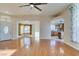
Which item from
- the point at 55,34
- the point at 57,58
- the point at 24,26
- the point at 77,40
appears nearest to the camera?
the point at 57,58

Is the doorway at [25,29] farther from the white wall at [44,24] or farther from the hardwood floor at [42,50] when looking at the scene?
the hardwood floor at [42,50]

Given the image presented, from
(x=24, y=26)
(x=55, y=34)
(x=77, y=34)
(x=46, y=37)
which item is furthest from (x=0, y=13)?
(x=24, y=26)

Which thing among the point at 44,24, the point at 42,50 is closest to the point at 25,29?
the point at 44,24

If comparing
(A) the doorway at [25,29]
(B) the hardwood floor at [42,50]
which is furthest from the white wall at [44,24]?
(A) the doorway at [25,29]

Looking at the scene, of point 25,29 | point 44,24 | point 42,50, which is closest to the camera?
point 42,50

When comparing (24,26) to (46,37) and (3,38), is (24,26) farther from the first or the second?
(3,38)

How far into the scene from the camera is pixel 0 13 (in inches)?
354

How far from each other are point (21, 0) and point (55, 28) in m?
12.8

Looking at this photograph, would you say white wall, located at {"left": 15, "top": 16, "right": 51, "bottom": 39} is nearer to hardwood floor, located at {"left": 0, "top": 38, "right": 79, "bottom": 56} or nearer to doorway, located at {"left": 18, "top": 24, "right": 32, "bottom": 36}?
hardwood floor, located at {"left": 0, "top": 38, "right": 79, "bottom": 56}

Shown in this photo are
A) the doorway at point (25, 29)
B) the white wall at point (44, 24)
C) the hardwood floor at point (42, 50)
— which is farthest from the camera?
the doorway at point (25, 29)

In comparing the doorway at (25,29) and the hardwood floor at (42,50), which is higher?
the doorway at (25,29)

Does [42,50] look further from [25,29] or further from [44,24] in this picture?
[25,29]

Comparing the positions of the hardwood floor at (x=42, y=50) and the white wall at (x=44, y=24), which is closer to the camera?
the hardwood floor at (x=42, y=50)

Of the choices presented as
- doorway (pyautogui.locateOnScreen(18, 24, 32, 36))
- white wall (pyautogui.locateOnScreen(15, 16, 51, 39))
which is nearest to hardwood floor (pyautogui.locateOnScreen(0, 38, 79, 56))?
white wall (pyautogui.locateOnScreen(15, 16, 51, 39))
